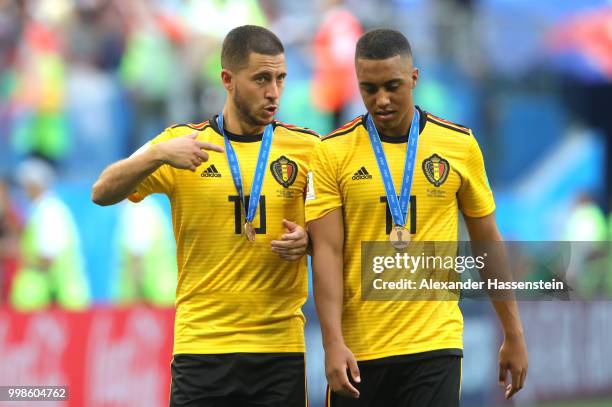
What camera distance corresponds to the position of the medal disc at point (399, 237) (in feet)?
18.5

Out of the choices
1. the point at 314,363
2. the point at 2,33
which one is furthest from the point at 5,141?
the point at 314,363

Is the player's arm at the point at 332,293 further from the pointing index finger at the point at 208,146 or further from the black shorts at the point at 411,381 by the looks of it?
the pointing index finger at the point at 208,146

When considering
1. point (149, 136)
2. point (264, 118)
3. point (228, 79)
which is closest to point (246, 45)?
point (228, 79)

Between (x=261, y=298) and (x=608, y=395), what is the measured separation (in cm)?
925

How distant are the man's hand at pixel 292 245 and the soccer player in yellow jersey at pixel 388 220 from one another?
5 centimetres

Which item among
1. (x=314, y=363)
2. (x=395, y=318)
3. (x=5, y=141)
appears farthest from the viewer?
(x=5, y=141)

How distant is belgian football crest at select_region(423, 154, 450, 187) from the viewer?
5.72 meters

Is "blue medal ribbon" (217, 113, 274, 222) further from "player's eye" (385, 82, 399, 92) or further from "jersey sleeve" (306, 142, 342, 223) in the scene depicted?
"player's eye" (385, 82, 399, 92)

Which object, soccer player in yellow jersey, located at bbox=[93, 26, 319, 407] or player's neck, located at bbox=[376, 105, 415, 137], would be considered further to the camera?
soccer player in yellow jersey, located at bbox=[93, 26, 319, 407]

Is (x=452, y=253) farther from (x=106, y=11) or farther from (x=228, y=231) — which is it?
(x=106, y=11)

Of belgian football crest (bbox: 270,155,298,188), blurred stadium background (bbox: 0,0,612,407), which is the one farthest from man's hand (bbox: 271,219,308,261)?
blurred stadium background (bbox: 0,0,612,407)

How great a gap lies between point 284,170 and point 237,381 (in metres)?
0.97

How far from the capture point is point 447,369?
5656 millimetres

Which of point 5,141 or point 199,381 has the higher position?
point 5,141
